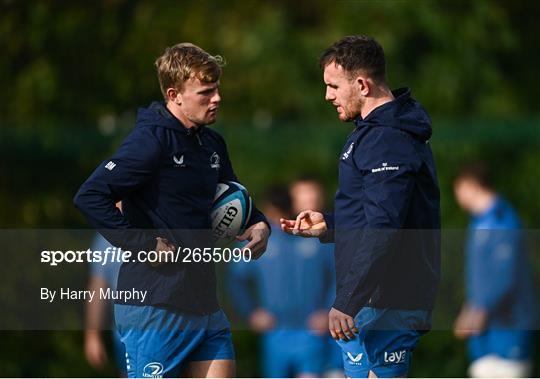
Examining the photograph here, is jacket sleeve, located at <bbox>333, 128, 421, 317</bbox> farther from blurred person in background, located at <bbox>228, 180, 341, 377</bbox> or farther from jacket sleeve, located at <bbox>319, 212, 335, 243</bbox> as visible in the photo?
blurred person in background, located at <bbox>228, 180, 341, 377</bbox>

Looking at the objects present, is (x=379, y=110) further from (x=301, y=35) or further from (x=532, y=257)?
(x=301, y=35)

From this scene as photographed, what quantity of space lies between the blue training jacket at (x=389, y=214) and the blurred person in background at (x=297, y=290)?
4009mm

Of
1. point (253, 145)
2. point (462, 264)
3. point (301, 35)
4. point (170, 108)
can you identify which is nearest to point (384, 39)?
point (301, 35)

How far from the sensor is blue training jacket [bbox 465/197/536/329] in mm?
10203

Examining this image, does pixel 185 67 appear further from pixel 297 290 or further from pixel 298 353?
pixel 298 353

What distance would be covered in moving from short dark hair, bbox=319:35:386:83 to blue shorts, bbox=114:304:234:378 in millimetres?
1286

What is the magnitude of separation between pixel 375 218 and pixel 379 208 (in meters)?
0.05

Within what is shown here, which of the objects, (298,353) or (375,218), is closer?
(375,218)

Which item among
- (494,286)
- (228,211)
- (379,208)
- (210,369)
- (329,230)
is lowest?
(494,286)

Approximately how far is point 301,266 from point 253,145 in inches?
76.3

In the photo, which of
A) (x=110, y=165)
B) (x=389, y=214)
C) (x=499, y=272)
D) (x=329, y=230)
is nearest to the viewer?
(x=389, y=214)

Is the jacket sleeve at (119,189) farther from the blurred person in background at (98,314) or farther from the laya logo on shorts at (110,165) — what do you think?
the blurred person in background at (98,314)

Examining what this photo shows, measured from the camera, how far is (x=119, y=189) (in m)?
5.90

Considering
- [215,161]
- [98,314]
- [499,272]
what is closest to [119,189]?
[215,161]
